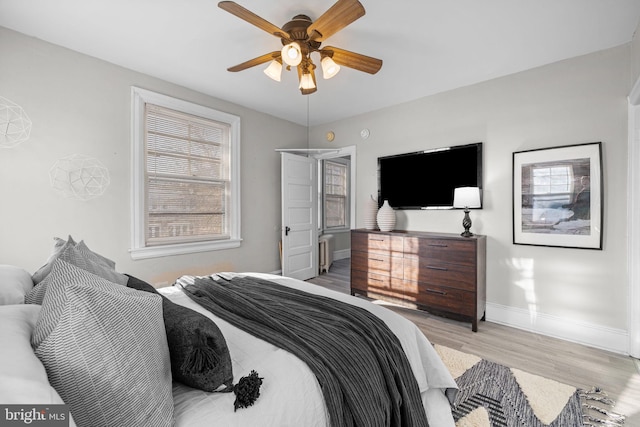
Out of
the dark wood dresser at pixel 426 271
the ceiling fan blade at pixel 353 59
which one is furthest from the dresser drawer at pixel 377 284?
the ceiling fan blade at pixel 353 59

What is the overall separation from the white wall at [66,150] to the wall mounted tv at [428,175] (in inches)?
104

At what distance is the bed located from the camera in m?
0.65

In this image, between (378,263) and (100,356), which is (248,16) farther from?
(378,263)

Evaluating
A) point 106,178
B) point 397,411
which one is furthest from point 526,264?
point 106,178

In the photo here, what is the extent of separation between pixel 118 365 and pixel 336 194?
6214mm

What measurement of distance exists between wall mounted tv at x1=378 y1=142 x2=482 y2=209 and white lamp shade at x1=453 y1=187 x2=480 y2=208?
233 millimetres

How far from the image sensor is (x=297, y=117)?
4586 mm

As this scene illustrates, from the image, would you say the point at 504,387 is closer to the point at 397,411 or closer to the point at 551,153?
the point at 397,411

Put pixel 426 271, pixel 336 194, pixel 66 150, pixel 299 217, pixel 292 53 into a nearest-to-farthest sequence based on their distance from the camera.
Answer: pixel 292 53 → pixel 66 150 → pixel 426 271 → pixel 299 217 → pixel 336 194

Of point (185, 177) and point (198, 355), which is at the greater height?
point (185, 177)

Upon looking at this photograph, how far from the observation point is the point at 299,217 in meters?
4.69

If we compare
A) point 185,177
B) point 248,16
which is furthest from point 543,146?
point 185,177

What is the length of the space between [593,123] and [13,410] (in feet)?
12.9

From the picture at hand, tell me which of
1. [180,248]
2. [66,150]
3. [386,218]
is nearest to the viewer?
[66,150]
